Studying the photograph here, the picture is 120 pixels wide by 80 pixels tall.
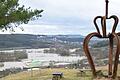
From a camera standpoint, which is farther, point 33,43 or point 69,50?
point 33,43

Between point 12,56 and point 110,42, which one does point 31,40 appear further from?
point 110,42

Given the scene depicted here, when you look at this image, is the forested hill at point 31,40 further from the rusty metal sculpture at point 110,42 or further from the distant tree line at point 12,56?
the rusty metal sculpture at point 110,42

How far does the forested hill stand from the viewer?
10275cm

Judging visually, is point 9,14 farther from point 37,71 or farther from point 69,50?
point 69,50

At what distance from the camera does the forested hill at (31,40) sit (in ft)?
337

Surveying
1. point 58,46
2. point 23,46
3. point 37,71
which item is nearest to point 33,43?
point 23,46

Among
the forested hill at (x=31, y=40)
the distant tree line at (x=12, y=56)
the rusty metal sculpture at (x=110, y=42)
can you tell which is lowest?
the distant tree line at (x=12, y=56)

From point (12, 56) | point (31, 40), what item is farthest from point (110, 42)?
point (31, 40)

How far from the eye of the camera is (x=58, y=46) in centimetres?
10888

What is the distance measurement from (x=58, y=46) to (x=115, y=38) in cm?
10612

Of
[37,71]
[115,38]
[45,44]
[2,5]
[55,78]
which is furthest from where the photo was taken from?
[45,44]

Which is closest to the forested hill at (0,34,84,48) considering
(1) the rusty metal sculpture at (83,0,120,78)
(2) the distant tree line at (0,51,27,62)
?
(2) the distant tree line at (0,51,27,62)

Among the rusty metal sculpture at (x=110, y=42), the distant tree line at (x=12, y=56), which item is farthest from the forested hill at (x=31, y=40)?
the rusty metal sculpture at (x=110, y=42)

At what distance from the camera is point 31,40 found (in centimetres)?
11444
